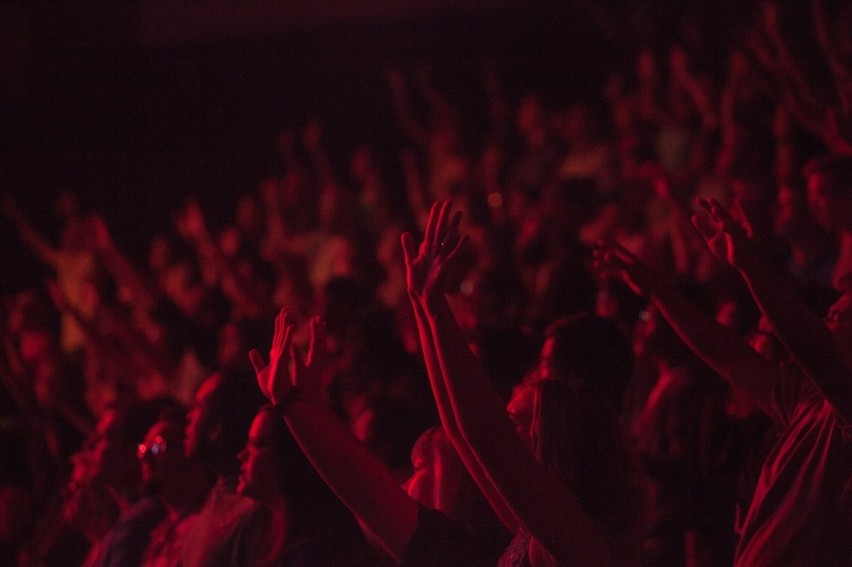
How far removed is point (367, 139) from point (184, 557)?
722cm

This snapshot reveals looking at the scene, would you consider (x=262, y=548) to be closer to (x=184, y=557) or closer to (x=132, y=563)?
(x=184, y=557)

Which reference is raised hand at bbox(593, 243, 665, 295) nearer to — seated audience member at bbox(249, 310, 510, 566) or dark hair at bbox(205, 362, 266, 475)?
seated audience member at bbox(249, 310, 510, 566)

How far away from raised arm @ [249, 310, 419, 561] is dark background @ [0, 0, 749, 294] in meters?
6.96

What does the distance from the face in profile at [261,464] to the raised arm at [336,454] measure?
0.27 metres

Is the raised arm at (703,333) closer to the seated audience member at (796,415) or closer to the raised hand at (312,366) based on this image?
the seated audience member at (796,415)

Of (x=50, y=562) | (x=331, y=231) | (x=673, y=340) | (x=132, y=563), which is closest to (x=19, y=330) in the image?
(x=331, y=231)

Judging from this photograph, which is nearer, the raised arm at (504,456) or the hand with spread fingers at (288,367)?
the raised arm at (504,456)

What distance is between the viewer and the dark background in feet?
32.0

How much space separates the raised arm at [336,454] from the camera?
2.43 meters

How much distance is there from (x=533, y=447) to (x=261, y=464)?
75 cm

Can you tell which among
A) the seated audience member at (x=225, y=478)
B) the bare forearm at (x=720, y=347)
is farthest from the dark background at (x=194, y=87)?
the bare forearm at (x=720, y=347)

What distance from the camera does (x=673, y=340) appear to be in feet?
12.6

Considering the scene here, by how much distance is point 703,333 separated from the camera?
9.45 feet

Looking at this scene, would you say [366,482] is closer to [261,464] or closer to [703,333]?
[261,464]
